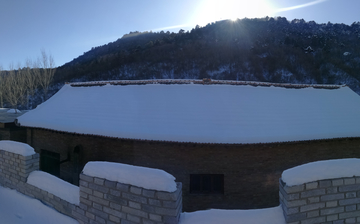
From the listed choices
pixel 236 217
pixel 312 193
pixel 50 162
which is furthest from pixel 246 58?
pixel 236 217

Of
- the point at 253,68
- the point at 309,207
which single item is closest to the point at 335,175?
the point at 309,207

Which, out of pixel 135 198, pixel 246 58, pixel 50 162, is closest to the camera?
pixel 135 198

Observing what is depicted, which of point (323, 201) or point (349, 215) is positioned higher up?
point (323, 201)

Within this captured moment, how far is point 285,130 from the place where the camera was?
18.4ft

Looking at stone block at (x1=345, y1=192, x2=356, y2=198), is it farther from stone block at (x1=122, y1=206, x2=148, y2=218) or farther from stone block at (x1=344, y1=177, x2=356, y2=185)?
stone block at (x1=122, y1=206, x2=148, y2=218)

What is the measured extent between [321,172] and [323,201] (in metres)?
0.43

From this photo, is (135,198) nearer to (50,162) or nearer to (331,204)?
(331,204)

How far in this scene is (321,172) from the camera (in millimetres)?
2709

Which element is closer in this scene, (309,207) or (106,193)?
(309,207)

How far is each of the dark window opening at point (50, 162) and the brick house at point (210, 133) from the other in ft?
0.52

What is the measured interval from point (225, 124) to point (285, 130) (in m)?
1.82

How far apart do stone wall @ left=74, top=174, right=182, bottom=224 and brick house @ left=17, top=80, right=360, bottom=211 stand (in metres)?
2.31

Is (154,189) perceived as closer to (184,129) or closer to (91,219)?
(91,219)

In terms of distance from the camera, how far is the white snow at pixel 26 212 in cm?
356
